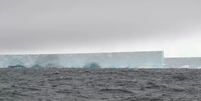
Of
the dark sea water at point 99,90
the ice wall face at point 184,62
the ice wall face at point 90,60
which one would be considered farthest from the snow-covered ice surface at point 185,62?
the dark sea water at point 99,90

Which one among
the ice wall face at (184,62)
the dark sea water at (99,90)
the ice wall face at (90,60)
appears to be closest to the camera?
the dark sea water at (99,90)

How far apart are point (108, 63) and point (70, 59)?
228 inches

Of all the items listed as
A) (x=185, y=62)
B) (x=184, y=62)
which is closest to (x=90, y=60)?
(x=185, y=62)

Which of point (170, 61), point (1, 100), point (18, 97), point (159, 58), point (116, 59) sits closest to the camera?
point (1, 100)

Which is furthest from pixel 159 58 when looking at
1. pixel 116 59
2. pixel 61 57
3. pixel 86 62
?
pixel 61 57

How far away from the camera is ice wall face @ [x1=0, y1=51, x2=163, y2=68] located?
4729cm

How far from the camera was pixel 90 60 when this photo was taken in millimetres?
49219

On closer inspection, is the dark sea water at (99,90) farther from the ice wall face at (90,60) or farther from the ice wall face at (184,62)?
the ice wall face at (184,62)

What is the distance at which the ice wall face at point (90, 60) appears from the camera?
155 ft

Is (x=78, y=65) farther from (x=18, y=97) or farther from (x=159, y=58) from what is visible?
(x=18, y=97)

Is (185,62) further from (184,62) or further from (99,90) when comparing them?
(99,90)

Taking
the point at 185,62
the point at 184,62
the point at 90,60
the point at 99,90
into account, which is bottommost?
the point at 99,90

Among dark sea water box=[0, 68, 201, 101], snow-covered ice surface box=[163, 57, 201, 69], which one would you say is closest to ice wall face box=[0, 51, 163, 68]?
snow-covered ice surface box=[163, 57, 201, 69]

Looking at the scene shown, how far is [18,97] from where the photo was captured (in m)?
13.8
